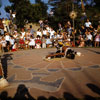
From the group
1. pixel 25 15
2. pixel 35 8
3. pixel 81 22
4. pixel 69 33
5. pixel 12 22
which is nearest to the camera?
pixel 69 33

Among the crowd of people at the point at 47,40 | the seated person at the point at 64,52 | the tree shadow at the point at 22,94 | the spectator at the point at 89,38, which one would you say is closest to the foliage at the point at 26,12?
the crowd of people at the point at 47,40

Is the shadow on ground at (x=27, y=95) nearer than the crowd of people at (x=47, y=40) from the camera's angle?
Yes

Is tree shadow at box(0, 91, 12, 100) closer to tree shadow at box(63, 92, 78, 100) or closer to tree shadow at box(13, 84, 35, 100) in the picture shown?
tree shadow at box(13, 84, 35, 100)

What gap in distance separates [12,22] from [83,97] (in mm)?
17130

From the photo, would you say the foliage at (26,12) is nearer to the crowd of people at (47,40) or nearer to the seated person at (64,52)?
the crowd of people at (47,40)

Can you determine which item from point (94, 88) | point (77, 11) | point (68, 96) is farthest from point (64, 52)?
point (77, 11)

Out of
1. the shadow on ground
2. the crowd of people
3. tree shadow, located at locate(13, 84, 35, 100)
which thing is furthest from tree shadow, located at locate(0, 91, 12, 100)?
the crowd of people

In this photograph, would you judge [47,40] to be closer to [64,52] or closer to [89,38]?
[89,38]

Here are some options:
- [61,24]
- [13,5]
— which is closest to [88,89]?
[61,24]

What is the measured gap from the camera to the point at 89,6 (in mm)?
16078

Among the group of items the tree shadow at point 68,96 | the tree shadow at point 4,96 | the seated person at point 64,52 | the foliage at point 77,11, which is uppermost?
the foliage at point 77,11

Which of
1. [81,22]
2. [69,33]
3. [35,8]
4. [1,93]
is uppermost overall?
[35,8]

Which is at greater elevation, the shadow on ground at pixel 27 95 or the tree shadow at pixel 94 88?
Result: the tree shadow at pixel 94 88

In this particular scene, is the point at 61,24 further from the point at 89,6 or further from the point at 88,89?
the point at 88,89
